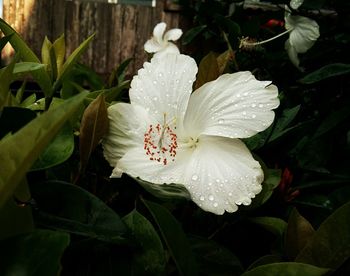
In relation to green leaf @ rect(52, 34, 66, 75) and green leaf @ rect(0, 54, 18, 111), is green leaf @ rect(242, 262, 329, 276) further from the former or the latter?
green leaf @ rect(52, 34, 66, 75)

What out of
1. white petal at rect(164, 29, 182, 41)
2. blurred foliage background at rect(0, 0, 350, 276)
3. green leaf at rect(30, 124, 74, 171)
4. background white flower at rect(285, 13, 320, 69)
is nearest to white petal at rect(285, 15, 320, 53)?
background white flower at rect(285, 13, 320, 69)

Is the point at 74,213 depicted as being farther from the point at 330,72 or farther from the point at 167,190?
the point at 330,72

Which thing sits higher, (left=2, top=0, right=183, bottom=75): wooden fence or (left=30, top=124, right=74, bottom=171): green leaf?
(left=30, top=124, right=74, bottom=171): green leaf

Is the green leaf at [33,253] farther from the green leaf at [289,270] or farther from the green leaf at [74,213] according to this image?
the green leaf at [289,270]

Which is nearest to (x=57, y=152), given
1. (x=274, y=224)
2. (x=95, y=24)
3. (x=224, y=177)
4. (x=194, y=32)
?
(x=224, y=177)

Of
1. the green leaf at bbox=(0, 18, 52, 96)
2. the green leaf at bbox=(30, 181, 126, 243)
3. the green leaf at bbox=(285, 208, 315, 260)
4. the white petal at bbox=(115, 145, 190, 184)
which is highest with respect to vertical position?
the green leaf at bbox=(0, 18, 52, 96)

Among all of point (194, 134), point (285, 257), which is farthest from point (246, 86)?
point (285, 257)

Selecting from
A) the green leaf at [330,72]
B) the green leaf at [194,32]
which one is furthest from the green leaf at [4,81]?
the green leaf at [194,32]
